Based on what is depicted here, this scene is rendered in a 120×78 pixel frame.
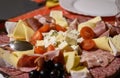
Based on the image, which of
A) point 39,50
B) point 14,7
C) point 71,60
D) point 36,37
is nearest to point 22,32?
point 36,37

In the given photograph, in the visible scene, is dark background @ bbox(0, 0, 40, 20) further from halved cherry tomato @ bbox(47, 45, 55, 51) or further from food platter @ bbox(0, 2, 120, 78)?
halved cherry tomato @ bbox(47, 45, 55, 51)

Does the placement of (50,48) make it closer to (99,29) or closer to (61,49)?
(61,49)

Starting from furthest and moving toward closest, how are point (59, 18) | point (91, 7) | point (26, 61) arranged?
1. point (91, 7)
2. point (59, 18)
3. point (26, 61)

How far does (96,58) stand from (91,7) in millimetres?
491

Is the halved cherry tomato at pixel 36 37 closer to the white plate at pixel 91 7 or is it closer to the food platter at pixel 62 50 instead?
the food platter at pixel 62 50

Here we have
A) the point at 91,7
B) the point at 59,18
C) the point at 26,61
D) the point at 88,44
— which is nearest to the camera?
the point at 26,61

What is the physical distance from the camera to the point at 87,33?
4.22 ft

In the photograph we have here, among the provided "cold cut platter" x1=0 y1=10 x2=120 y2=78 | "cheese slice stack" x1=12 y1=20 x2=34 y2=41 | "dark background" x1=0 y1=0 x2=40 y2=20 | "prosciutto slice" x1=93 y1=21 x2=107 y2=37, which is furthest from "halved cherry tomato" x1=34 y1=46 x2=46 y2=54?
"dark background" x1=0 y1=0 x2=40 y2=20

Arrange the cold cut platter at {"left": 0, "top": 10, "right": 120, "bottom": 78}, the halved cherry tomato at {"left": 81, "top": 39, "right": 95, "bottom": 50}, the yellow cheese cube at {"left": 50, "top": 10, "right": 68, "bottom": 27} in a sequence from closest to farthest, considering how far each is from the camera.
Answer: the cold cut platter at {"left": 0, "top": 10, "right": 120, "bottom": 78} → the halved cherry tomato at {"left": 81, "top": 39, "right": 95, "bottom": 50} → the yellow cheese cube at {"left": 50, "top": 10, "right": 68, "bottom": 27}

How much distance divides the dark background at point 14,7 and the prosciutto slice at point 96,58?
0.47m

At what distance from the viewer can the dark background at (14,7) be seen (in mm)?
1582

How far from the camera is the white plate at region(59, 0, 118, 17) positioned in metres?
1.57

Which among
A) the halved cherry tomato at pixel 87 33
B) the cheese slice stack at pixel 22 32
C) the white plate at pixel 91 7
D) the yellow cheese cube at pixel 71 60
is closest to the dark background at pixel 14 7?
the white plate at pixel 91 7

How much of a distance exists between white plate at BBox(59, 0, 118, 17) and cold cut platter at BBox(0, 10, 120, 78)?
5.1 inches
